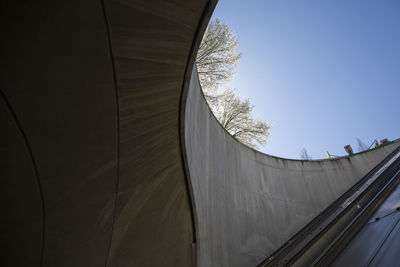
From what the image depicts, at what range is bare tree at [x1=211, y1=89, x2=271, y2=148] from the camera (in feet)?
→ 30.6

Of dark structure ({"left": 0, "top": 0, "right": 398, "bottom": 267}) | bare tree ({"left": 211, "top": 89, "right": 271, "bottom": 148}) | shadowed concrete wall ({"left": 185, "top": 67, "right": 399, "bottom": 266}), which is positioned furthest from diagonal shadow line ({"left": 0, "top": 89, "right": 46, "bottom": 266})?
bare tree ({"left": 211, "top": 89, "right": 271, "bottom": 148})

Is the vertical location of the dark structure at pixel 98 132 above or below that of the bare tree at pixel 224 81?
below

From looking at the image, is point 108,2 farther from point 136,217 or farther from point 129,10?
point 136,217

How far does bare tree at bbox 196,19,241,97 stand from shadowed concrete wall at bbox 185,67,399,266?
3779 mm

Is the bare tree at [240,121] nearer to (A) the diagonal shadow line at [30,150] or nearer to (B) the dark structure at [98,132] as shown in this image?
(B) the dark structure at [98,132]

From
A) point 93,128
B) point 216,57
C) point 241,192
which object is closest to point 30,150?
point 93,128

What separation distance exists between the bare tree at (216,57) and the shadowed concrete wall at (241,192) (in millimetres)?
3779

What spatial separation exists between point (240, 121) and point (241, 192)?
5.21 m

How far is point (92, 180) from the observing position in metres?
2.08

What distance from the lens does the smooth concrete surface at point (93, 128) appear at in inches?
58.7

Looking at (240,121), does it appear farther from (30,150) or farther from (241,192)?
(30,150)

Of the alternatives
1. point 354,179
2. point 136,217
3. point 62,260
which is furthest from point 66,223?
point 354,179

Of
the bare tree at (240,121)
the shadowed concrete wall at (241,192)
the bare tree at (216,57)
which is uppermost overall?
the bare tree at (216,57)

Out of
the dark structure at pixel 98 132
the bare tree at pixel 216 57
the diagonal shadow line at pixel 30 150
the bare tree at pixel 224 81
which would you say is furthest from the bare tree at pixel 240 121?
the diagonal shadow line at pixel 30 150
